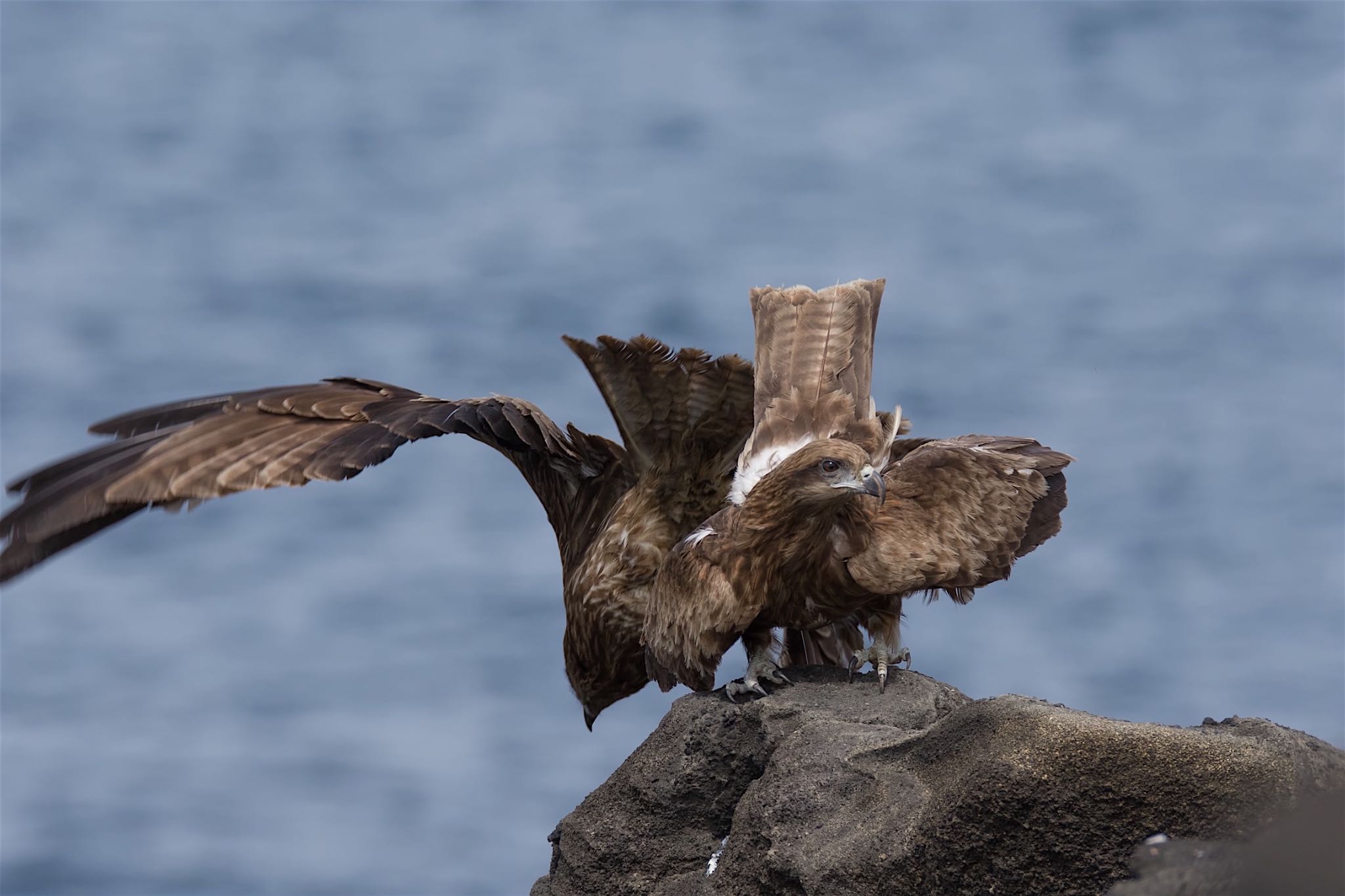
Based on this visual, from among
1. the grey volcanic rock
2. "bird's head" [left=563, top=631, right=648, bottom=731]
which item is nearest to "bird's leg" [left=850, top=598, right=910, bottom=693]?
the grey volcanic rock

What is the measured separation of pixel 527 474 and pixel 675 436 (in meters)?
1.14

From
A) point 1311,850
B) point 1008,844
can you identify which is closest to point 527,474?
point 1008,844

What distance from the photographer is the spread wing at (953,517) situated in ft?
20.2

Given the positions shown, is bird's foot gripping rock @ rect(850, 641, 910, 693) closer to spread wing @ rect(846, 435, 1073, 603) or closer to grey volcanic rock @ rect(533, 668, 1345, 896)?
grey volcanic rock @ rect(533, 668, 1345, 896)

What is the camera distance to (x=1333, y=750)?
465 centimetres

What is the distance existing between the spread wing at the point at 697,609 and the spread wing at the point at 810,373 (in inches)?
14.9

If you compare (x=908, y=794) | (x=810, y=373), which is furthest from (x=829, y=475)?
(x=908, y=794)

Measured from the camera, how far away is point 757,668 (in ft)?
20.6

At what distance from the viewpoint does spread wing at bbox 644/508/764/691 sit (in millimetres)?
6168

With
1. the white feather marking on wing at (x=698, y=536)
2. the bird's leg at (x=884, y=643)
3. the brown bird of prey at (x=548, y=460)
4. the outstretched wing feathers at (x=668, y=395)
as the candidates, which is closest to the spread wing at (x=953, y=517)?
the bird's leg at (x=884, y=643)

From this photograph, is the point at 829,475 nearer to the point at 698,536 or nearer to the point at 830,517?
the point at 830,517

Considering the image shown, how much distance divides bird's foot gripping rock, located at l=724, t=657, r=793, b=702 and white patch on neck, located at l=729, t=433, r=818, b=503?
747 millimetres

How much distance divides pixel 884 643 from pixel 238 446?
2.83 metres

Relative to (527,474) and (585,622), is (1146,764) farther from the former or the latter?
(527,474)
